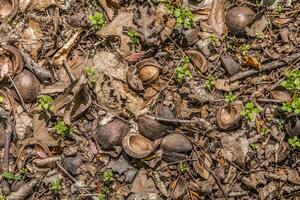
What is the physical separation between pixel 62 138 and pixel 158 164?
0.93m

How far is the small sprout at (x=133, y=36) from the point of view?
3.72m

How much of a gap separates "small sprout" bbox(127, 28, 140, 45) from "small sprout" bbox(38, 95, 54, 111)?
0.93 meters

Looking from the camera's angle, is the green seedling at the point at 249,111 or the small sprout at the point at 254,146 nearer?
the green seedling at the point at 249,111

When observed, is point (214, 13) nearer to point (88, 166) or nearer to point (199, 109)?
point (199, 109)

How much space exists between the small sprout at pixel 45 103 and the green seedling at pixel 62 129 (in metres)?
0.16

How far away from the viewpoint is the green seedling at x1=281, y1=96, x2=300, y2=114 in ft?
11.6

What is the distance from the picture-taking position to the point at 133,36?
3736 mm

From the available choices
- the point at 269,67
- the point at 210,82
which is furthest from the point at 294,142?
the point at 210,82

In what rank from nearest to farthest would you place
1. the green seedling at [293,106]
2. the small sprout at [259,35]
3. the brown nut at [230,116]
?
the green seedling at [293,106], the brown nut at [230,116], the small sprout at [259,35]

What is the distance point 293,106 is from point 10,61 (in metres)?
2.61

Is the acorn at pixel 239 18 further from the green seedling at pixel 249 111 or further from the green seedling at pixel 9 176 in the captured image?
the green seedling at pixel 9 176

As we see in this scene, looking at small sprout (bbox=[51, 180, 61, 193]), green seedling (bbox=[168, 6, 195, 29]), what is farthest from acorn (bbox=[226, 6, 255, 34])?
small sprout (bbox=[51, 180, 61, 193])

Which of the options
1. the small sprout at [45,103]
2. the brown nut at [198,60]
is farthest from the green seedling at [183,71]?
the small sprout at [45,103]

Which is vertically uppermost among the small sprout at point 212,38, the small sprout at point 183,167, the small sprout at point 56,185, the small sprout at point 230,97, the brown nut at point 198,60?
the small sprout at point 212,38
